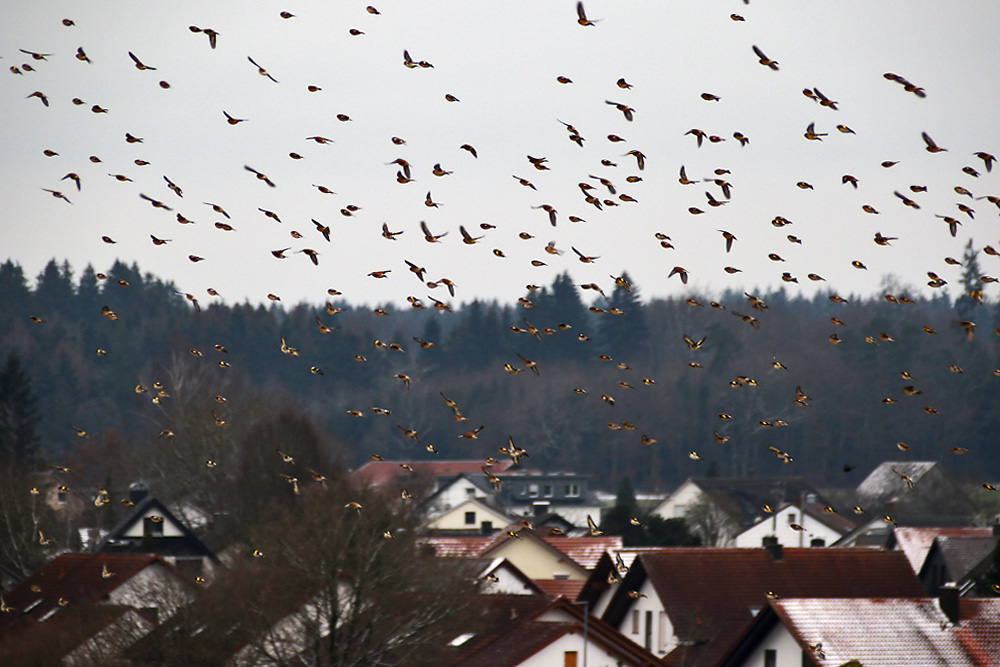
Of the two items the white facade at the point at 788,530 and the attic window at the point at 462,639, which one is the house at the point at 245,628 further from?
the white facade at the point at 788,530

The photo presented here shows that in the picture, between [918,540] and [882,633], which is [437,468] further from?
[882,633]

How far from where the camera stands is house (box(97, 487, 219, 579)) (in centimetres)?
5828

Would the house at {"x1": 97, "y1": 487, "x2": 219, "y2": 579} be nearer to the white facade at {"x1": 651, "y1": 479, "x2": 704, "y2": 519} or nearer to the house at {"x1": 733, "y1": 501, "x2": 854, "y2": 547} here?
the house at {"x1": 733, "y1": 501, "x2": 854, "y2": 547}

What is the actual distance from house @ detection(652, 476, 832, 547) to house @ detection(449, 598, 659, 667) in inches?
1386

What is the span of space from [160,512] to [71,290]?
130 metres

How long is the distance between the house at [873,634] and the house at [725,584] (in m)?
4.73

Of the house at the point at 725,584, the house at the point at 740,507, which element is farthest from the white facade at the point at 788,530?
the house at the point at 725,584

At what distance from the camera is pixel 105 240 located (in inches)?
1113

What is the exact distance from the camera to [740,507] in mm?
93500

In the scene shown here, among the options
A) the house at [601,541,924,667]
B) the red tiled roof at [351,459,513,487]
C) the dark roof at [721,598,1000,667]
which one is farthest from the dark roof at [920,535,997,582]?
the red tiled roof at [351,459,513,487]

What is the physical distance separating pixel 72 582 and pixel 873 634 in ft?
80.2

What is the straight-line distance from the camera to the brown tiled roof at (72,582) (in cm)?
4459

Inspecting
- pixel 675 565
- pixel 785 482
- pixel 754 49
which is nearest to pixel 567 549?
pixel 675 565

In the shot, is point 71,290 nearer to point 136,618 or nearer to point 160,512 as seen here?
point 160,512
